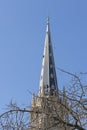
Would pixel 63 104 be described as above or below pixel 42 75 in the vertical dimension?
below

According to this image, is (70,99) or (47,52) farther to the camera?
(47,52)

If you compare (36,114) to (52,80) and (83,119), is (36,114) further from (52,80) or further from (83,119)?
(52,80)

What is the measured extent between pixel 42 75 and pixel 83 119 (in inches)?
2266

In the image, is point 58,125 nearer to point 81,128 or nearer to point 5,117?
point 81,128

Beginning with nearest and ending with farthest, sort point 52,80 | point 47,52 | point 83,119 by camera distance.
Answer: point 83,119
point 52,80
point 47,52

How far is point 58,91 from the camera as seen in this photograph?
641 centimetres

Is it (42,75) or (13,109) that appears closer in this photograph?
(13,109)

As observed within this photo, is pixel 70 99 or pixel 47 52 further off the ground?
pixel 47 52

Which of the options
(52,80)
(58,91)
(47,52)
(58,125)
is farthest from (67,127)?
(47,52)

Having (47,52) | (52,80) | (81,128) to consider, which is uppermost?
(47,52)

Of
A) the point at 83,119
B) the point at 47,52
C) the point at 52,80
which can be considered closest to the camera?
the point at 83,119

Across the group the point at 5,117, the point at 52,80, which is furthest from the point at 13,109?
the point at 52,80

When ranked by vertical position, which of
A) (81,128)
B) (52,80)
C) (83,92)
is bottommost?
(81,128)

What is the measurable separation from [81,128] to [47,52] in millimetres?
61823
